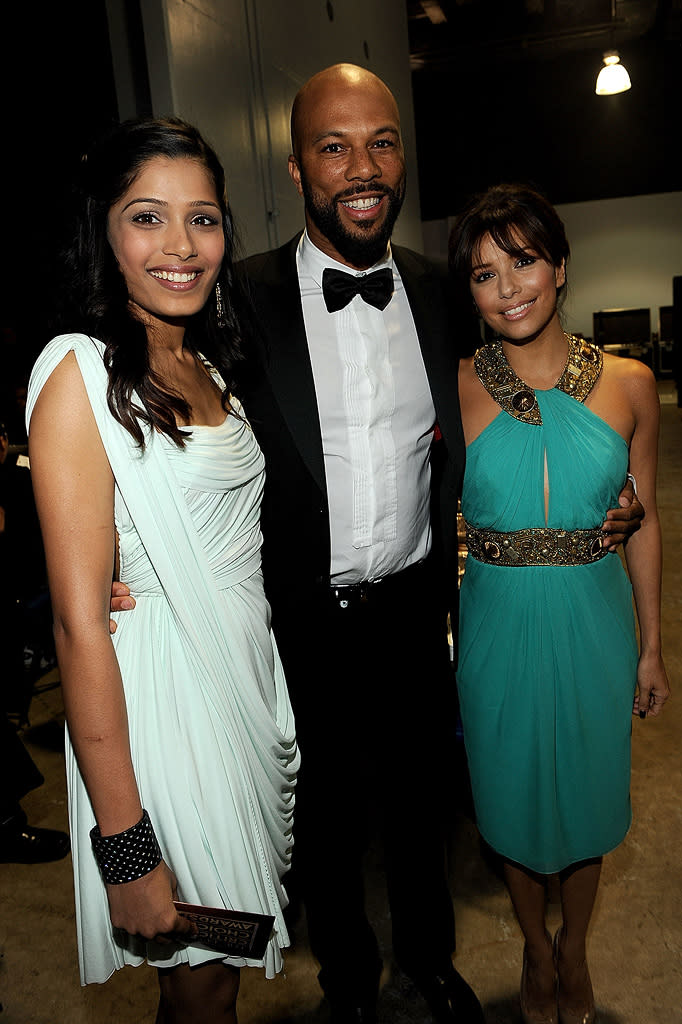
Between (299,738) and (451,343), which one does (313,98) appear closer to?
(451,343)

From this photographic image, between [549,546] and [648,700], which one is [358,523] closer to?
[549,546]

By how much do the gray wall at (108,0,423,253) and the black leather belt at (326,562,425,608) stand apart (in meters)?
2.23

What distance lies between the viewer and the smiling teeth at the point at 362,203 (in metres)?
1.91

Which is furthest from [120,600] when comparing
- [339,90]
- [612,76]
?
[612,76]

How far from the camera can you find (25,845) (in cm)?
269

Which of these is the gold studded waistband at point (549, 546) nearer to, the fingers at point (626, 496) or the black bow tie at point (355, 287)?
the fingers at point (626, 496)

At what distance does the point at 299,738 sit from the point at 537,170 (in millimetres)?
10654

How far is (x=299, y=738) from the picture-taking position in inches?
74.5

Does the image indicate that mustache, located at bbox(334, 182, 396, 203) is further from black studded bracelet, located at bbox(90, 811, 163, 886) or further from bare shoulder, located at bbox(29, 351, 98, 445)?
black studded bracelet, located at bbox(90, 811, 163, 886)

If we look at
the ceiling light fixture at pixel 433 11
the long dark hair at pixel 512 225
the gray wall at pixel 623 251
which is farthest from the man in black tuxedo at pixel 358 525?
the gray wall at pixel 623 251

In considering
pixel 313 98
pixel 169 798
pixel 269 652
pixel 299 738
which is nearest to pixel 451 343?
pixel 313 98

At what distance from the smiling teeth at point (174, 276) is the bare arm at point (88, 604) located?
9.4 inches

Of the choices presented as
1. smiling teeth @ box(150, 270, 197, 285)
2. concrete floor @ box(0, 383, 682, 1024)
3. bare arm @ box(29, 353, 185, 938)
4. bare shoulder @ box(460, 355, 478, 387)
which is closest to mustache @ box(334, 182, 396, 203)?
bare shoulder @ box(460, 355, 478, 387)

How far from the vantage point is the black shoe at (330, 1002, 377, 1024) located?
1.92m
